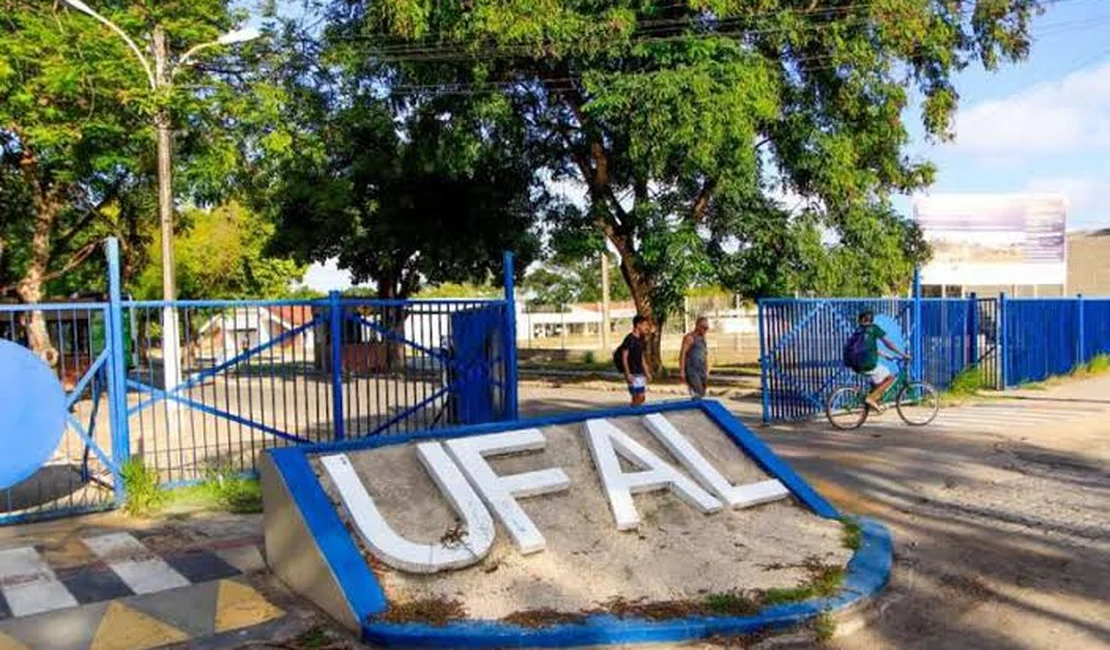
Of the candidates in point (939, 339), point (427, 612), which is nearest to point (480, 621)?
point (427, 612)

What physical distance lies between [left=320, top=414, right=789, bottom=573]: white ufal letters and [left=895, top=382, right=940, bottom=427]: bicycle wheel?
721 centimetres

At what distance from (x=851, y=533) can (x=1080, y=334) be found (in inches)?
783

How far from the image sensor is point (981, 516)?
25.9ft

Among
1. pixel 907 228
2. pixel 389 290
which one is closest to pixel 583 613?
pixel 907 228

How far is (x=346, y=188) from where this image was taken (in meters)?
25.6

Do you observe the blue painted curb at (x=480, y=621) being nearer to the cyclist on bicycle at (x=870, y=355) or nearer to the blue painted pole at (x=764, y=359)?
the cyclist on bicycle at (x=870, y=355)

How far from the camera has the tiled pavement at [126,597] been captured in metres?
5.38

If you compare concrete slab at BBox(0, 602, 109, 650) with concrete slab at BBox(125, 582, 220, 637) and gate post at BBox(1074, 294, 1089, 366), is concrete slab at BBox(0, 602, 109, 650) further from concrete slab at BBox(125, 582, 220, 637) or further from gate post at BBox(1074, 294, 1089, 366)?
gate post at BBox(1074, 294, 1089, 366)

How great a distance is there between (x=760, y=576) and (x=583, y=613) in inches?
51.4

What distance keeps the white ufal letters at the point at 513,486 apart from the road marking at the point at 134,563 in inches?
52.4

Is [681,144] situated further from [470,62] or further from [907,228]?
[907,228]

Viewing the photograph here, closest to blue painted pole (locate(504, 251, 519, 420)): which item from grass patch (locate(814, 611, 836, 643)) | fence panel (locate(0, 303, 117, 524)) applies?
fence panel (locate(0, 303, 117, 524))

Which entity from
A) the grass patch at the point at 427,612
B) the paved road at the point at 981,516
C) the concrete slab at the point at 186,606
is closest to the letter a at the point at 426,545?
the grass patch at the point at 427,612

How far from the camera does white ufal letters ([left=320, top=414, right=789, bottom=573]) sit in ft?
19.2
